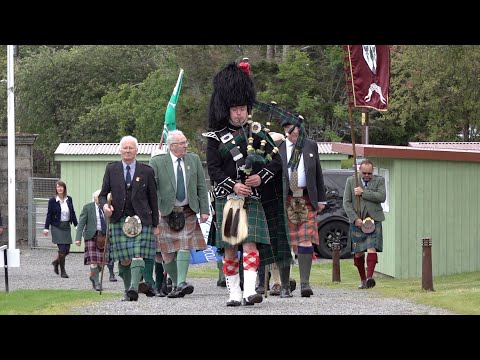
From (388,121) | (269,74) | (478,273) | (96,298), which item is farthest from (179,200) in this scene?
(388,121)

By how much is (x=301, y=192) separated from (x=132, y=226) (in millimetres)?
1954

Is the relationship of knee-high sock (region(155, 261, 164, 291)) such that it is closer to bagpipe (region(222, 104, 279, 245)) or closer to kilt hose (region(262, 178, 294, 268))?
kilt hose (region(262, 178, 294, 268))

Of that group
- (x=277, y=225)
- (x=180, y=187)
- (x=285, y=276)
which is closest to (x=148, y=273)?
(x=180, y=187)

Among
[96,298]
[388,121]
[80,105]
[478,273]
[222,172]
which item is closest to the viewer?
[222,172]

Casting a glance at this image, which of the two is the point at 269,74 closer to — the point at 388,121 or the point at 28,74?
the point at 388,121

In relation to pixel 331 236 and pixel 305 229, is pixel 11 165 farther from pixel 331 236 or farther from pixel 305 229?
pixel 305 229

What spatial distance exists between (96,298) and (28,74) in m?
47.4

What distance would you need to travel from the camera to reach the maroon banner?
680 inches

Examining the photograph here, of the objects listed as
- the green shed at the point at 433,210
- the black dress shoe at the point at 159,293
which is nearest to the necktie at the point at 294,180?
the black dress shoe at the point at 159,293

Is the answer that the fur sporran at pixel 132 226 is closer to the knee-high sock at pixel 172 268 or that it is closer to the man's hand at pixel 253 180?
the knee-high sock at pixel 172 268

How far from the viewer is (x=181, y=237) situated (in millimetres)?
14477

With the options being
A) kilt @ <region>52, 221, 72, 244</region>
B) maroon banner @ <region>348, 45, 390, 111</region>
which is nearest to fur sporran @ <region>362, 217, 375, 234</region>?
maroon banner @ <region>348, 45, 390, 111</region>

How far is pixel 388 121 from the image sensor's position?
49562mm

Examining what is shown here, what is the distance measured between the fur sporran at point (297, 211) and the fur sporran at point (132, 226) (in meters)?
1.72
